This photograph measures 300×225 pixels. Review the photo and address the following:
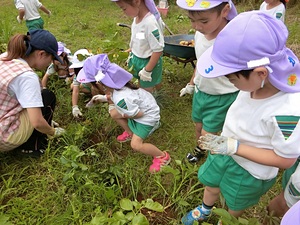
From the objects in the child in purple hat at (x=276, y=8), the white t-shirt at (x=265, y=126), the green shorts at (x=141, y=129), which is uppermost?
the white t-shirt at (x=265, y=126)

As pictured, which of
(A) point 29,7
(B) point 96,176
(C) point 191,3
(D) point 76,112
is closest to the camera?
(C) point 191,3

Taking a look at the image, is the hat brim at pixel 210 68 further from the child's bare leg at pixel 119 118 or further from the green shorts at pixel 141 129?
the child's bare leg at pixel 119 118

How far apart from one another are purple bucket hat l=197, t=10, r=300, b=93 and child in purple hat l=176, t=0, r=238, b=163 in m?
0.74

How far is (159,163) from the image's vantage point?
2.63 m

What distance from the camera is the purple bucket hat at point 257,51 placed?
1223mm

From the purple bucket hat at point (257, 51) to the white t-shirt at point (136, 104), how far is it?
1112 mm

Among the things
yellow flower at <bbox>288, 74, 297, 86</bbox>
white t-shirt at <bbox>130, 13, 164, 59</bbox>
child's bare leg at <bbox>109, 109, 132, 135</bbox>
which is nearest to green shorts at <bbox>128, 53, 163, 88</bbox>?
white t-shirt at <bbox>130, 13, 164, 59</bbox>

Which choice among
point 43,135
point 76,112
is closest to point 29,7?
point 76,112

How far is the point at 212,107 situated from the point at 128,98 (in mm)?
647

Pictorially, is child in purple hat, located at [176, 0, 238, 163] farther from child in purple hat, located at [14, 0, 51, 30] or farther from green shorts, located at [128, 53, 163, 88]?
child in purple hat, located at [14, 0, 51, 30]

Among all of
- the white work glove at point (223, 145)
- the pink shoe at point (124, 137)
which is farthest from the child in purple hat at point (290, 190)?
the pink shoe at point (124, 137)

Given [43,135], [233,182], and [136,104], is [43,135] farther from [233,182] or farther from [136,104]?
[233,182]

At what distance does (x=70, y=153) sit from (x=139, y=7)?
1.47 meters

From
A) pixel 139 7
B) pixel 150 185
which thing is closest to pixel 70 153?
pixel 150 185
